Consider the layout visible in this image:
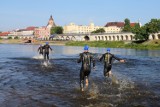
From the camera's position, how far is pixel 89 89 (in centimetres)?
1723

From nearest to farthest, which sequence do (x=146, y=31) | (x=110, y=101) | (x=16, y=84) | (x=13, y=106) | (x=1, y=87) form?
(x=13, y=106)
(x=110, y=101)
(x=1, y=87)
(x=16, y=84)
(x=146, y=31)

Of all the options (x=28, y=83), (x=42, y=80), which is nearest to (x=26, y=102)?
(x=28, y=83)

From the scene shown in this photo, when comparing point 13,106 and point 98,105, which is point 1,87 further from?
point 98,105

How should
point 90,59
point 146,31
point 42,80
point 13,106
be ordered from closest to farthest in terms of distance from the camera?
point 13,106
point 90,59
point 42,80
point 146,31

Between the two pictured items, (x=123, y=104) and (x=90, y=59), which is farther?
(x=90, y=59)

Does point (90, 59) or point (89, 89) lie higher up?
point (90, 59)

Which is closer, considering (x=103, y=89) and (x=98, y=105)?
(x=98, y=105)

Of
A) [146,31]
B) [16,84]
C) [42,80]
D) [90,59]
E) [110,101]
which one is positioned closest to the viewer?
[110,101]

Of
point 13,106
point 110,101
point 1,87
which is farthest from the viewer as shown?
point 1,87

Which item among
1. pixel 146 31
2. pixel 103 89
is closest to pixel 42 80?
pixel 103 89

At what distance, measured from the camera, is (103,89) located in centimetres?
1742

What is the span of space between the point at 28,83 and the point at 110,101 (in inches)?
273

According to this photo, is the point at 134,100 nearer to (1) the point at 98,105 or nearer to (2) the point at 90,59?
(1) the point at 98,105

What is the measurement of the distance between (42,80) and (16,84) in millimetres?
2285
